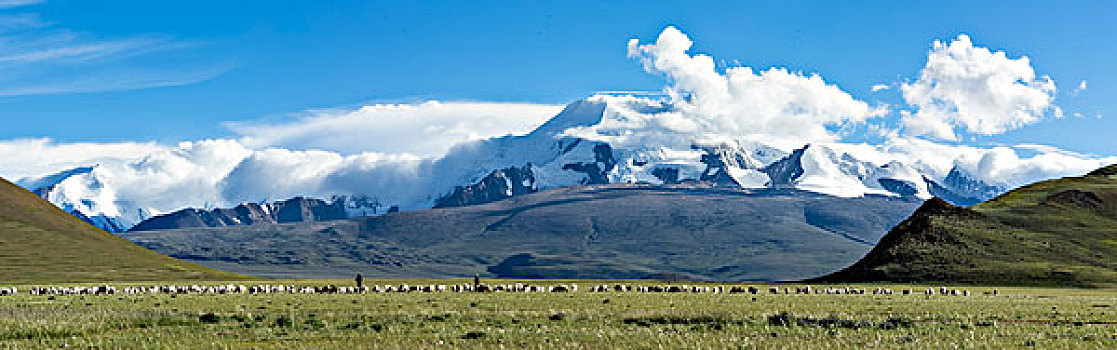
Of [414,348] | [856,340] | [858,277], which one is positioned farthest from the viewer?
[858,277]

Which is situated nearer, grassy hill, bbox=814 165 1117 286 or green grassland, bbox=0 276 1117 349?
green grassland, bbox=0 276 1117 349

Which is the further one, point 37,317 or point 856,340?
point 37,317

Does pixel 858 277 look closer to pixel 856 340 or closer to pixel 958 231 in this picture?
pixel 958 231

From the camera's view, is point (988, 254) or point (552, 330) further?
point (988, 254)

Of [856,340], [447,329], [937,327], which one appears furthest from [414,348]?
[937,327]

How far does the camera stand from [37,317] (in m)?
49.3

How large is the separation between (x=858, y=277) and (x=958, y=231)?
2713 cm

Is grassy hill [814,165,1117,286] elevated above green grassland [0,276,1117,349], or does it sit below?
above

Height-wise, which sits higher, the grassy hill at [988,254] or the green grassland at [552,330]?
the grassy hill at [988,254]

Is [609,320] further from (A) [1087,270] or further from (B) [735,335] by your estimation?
(A) [1087,270]

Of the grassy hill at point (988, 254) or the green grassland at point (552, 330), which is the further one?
the grassy hill at point (988, 254)

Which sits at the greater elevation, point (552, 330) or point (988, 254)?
point (988, 254)

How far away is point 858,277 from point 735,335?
474 ft

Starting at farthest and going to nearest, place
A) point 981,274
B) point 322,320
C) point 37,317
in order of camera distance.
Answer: point 981,274
point 37,317
point 322,320
